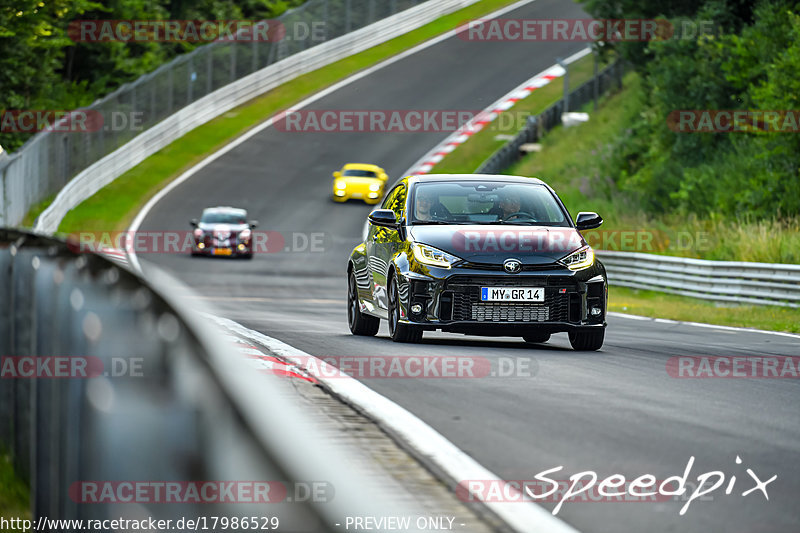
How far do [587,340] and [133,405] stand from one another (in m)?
9.22

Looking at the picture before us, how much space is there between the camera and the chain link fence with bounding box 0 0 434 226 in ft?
119

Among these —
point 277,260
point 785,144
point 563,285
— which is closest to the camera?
point 563,285

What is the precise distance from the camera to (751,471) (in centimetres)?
619

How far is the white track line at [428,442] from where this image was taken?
5155 mm

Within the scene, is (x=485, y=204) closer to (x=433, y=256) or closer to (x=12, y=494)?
(x=433, y=256)

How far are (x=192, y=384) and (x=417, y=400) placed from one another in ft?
17.8

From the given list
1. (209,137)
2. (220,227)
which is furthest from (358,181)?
(209,137)

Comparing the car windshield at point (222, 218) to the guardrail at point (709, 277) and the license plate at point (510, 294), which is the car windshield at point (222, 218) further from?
the license plate at point (510, 294)

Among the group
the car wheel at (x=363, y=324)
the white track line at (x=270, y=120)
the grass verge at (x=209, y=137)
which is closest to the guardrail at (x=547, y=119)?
the white track line at (x=270, y=120)

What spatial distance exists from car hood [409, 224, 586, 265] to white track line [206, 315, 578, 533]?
7.38 feet

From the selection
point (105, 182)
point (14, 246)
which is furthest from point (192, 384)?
point (105, 182)

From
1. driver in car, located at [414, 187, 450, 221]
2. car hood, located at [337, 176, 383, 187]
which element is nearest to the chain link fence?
car hood, located at [337, 176, 383, 187]

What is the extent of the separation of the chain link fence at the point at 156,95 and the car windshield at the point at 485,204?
2121 cm

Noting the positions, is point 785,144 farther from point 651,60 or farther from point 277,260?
point 277,260
